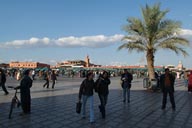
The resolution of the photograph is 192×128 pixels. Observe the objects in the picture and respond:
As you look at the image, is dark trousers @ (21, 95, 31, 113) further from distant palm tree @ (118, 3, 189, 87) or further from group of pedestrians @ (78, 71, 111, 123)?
distant palm tree @ (118, 3, 189, 87)

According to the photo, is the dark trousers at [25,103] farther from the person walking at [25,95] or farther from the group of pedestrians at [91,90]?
the group of pedestrians at [91,90]

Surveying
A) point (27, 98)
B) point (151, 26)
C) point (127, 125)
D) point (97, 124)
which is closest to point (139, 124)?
point (127, 125)

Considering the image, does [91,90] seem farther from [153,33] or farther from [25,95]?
[153,33]

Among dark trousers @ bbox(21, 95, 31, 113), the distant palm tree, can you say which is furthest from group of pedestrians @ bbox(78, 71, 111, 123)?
the distant palm tree

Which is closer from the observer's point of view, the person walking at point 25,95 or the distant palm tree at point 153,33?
the person walking at point 25,95

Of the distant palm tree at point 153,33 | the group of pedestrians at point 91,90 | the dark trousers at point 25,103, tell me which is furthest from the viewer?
the distant palm tree at point 153,33

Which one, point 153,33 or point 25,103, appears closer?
point 25,103

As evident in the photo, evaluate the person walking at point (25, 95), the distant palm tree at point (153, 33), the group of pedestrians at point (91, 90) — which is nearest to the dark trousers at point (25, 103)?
the person walking at point (25, 95)

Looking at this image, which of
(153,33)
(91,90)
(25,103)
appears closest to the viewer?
(91,90)

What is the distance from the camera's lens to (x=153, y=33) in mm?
21625

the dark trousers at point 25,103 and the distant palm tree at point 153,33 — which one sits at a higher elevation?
the distant palm tree at point 153,33

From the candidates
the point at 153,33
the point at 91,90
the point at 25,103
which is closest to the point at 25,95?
the point at 25,103

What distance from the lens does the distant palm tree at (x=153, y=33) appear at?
21547mm

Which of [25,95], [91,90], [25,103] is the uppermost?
[91,90]
